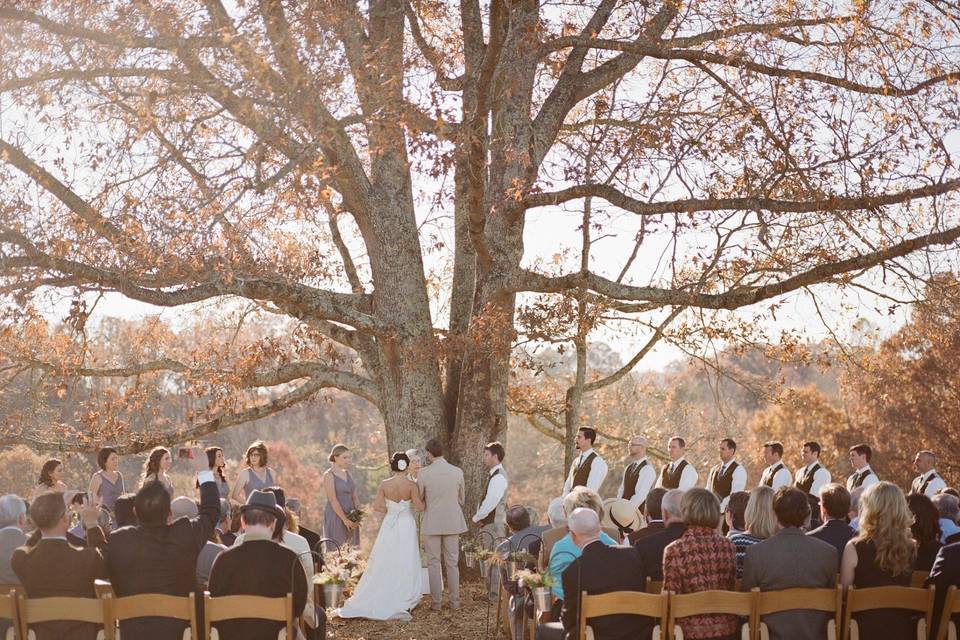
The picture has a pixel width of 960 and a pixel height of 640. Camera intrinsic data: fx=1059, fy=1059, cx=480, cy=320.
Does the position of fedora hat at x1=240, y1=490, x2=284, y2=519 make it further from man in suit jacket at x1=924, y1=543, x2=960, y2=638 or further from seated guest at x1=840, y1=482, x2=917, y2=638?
man in suit jacket at x1=924, y1=543, x2=960, y2=638

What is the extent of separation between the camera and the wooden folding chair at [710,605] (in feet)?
20.6

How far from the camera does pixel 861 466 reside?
43.0ft

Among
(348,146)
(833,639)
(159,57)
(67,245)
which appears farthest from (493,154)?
(833,639)

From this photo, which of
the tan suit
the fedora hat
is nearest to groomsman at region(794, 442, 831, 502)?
the tan suit

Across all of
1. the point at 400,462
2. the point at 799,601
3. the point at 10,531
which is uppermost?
the point at 400,462

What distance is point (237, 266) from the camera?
1220cm

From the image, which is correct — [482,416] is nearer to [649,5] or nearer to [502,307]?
[502,307]

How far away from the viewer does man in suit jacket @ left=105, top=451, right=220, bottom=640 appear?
249 inches

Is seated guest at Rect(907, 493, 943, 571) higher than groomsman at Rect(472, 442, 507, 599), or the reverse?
groomsman at Rect(472, 442, 507, 599)

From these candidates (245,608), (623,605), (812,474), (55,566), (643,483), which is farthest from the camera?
(812,474)

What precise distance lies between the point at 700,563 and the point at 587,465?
19.8ft

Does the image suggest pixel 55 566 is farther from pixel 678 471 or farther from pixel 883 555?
pixel 678 471

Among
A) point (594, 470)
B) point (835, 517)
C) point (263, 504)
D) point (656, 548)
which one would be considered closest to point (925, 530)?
point (835, 517)

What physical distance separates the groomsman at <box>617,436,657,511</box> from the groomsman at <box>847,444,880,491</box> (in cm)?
242
